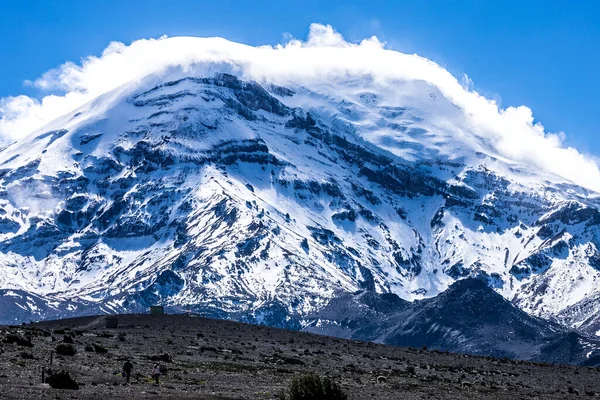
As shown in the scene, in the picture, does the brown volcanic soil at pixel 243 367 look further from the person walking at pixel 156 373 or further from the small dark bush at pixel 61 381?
the person walking at pixel 156 373

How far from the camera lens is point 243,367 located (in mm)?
77562

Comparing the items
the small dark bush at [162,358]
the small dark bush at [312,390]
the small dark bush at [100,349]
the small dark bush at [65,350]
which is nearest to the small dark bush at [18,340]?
the small dark bush at [65,350]

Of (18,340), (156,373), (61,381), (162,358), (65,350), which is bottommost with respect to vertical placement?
(61,381)

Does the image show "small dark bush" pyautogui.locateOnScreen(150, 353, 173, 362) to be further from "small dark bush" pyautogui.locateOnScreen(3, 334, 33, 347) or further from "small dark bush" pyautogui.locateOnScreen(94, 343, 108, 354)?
"small dark bush" pyautogui.locateOnScreen(3, 334, 33, 347)

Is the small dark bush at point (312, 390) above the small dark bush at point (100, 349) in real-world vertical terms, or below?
below

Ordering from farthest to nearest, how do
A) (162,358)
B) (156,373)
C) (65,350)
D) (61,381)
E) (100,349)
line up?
(162,358), (100,349), (65,350), (156,373), (61,381)

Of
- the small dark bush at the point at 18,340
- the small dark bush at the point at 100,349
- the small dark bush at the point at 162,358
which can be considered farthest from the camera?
the small dark bush at the point at 162,358

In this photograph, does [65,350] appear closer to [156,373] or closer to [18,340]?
[18,340]

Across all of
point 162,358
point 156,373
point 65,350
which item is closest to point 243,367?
point 162,358

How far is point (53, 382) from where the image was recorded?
52062 mm

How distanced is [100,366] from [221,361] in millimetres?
17959

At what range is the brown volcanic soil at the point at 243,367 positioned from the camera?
57.0m

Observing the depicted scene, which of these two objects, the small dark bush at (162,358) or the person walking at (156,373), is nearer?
the person walking at (156,373)

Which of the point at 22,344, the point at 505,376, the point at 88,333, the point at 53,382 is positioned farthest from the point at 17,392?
the point at 505,376
